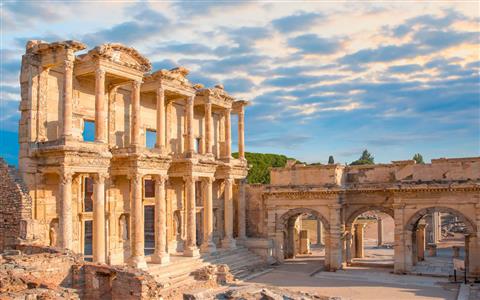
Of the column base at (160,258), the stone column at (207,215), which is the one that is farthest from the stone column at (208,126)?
the column base at (160,258)

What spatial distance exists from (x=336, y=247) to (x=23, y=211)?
61.1ft

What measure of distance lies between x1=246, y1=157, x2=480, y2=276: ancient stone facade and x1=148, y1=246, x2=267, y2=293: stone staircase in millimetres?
2266

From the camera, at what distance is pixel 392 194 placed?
99.5 ft

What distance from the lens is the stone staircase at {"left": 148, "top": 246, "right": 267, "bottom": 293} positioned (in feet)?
80.4

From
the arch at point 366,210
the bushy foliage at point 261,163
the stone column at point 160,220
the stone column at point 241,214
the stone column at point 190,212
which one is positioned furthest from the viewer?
the bushy foliage at point 261,163

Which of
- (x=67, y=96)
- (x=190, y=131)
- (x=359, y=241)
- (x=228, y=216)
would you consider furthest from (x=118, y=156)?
(x=359, y=241)

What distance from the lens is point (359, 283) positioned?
88.3 feet

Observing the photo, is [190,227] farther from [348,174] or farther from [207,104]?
[348,174]

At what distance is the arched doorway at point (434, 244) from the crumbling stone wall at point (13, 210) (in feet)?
68.0

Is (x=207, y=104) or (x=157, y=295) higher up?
(x=207, y=104)

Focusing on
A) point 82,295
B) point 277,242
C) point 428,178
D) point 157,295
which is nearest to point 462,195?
point 428,178

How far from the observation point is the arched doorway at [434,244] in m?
27.7

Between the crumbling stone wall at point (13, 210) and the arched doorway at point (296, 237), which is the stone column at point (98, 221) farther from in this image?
the arched doorway at point (296, 237)

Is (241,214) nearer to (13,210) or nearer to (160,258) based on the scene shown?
(160,258)
